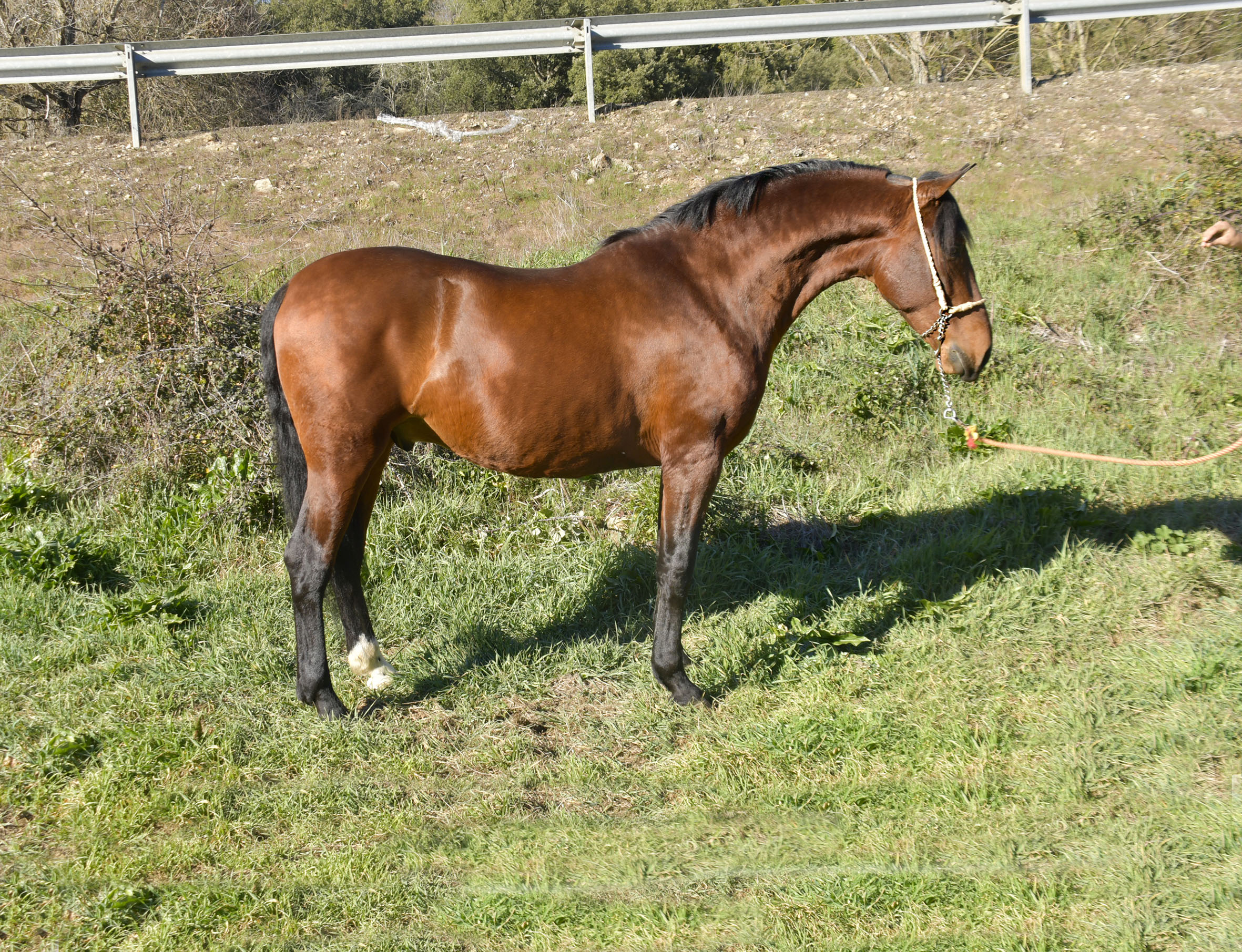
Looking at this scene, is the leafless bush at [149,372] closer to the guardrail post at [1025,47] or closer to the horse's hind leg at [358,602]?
the horse's hind leg at [358,602]

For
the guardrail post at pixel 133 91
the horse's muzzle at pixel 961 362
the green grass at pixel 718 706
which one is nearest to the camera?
the green grass at pixel 718 706

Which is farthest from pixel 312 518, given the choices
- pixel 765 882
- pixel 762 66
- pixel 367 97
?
pixel 762 66

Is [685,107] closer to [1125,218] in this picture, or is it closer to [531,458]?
[1125,218]

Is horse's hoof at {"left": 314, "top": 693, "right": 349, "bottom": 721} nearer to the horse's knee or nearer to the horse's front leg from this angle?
the horse's knee

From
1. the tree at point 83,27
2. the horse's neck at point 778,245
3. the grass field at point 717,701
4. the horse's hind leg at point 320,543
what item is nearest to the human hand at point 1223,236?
the horse's neck at point 778,245

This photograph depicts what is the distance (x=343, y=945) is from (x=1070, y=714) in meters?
3.05

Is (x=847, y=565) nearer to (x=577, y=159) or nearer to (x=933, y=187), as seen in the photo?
(x=933, y=187)

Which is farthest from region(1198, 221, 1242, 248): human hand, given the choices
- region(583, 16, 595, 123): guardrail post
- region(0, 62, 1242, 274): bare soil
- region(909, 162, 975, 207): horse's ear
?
region(583, 16, 595, 123): guardrail post

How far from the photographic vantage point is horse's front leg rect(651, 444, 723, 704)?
13.7 feet

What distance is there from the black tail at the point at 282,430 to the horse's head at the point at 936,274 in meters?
2.80

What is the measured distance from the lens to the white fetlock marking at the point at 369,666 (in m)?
4.37

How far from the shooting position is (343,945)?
2.84 m

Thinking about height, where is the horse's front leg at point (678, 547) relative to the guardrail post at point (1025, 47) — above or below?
below

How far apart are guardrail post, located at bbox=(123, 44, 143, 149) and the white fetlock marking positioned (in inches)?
305
